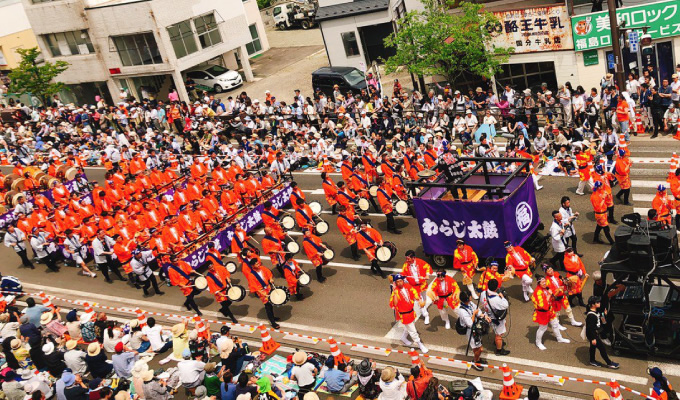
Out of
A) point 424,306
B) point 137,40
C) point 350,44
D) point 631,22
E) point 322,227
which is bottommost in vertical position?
point 424,306

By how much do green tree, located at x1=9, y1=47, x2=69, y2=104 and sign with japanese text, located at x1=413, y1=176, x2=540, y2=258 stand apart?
32.7m

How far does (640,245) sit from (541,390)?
3.32 metres

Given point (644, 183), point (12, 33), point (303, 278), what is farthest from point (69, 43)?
point (644, 183)

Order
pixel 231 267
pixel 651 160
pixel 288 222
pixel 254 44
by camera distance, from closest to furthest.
Result: pixel 231 267, pixel 651 160, pixel 288 222, pixel 254 44

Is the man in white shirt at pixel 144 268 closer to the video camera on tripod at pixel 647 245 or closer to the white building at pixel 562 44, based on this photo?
the video camera on tripod at pixel 647 245

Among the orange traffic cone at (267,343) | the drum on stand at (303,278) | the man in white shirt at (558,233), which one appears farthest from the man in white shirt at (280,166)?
the man in white shirt at (558,233)

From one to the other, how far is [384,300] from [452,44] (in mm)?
14588

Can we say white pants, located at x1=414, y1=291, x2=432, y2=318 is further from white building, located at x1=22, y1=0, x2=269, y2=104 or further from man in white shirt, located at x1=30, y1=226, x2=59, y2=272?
white building, located at x1=22, y1=0, x2=269, y2=104

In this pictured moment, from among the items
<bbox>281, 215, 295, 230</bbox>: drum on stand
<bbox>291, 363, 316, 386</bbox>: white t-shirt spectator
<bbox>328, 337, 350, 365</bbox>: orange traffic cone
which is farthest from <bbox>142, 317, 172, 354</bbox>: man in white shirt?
A: <bbox>281, 215, 295, 230</bbox>: drum on stand

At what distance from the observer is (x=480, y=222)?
17.1m

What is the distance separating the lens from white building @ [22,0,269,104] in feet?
132

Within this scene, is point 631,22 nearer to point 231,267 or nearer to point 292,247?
point 292,247

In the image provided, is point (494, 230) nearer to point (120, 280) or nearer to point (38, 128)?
point (120, 280)

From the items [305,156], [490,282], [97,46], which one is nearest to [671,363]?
[490,282]
